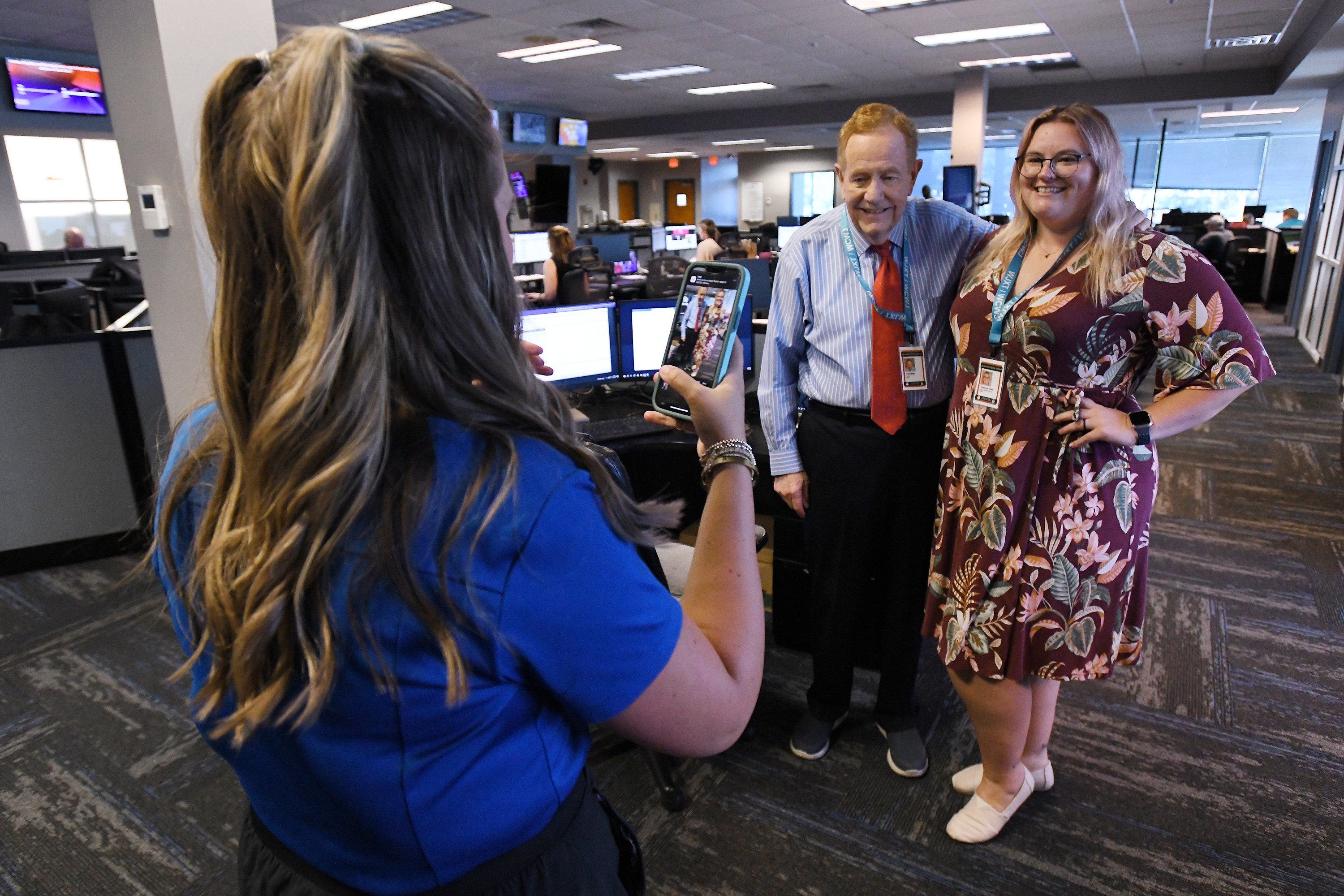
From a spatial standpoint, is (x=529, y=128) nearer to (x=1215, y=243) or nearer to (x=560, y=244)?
(x=560, y=244)

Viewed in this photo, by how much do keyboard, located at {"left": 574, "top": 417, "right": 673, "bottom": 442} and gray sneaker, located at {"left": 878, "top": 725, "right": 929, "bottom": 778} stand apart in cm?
98

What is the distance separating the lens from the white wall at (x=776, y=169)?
687 inches

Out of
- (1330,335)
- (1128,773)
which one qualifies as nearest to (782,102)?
(1330,335)

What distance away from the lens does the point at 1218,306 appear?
1.35 meters

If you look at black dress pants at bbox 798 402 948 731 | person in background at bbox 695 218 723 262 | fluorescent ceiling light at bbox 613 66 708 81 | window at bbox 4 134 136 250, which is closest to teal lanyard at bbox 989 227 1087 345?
black dress pants at bbox 798 402 948 731

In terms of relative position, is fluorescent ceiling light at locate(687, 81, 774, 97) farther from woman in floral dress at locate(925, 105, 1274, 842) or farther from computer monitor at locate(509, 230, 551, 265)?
woman in floral dress at locate(925, 105, 1274, 842)

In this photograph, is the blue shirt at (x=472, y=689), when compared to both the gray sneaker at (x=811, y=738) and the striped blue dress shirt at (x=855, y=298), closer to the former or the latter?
the striped blue dress shirt at (x=855, y=298)

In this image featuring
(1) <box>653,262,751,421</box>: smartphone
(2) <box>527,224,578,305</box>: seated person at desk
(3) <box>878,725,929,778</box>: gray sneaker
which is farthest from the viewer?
(2) <box>527,224,578,305</box>: seated person at desk

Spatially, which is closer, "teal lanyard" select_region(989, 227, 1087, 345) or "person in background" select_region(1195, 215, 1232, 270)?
"teal lanyard" select_region(989, 227, 1087, 345)

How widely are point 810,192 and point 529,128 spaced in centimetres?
867

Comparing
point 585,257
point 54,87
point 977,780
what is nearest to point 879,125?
point 977,780

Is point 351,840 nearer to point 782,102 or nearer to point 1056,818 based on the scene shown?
point 1056,818

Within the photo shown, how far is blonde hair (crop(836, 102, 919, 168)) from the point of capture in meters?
1.62

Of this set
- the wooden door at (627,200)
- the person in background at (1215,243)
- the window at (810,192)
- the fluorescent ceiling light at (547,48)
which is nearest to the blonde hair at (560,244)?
the fluorescent ceiling light at (547,48)
